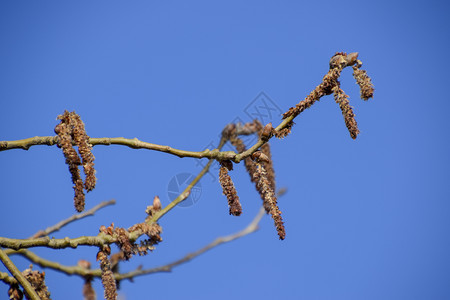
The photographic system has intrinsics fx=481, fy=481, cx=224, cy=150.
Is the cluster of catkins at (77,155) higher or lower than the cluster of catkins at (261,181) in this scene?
higher

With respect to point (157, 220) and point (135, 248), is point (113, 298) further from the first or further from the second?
point (157, 220)

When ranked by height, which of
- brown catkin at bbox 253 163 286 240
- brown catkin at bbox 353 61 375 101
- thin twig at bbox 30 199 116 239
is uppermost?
thin twig at bbox 30 199 116 239

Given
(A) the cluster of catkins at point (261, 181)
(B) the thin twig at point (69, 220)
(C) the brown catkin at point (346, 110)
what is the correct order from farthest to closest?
(B) the thin twig at point (69, 220)
(A) the cluster of catkins at point (261, 181)
(C) the brown catkin at point (346, 110)

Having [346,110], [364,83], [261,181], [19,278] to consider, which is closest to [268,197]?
[261,181]

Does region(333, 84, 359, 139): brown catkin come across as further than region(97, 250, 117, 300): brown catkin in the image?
No

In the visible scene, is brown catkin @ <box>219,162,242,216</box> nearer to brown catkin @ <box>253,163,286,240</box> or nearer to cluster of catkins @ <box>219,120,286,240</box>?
cluster of catkins @ <box>219,120,286,240</box>

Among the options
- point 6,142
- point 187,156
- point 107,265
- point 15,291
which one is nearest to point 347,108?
point 187,156

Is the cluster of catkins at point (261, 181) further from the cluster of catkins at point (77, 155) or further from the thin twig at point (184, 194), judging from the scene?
the cluster of catkins at point (77, 155)

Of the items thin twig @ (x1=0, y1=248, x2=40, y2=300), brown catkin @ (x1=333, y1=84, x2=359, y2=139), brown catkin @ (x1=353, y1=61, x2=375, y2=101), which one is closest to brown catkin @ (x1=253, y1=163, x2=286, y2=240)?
brown catkin @ (x1=333, y1=84, x2=359, y2=139)

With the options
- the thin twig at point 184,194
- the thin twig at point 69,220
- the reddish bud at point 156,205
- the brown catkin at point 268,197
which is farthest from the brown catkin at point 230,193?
the thin twig at point 69,220

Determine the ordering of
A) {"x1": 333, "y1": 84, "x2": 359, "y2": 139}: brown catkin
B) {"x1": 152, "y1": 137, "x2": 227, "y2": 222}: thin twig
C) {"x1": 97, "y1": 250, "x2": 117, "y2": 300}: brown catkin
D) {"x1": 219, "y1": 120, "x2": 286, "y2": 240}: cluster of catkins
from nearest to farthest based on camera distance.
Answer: {"x1": 333, "y1": 84, "x2": 359, "y2": 139}: brown catkin
{"x1": 219, "y1": 120, "x2": 286, "y2": 240}: cluster of catkins
{"x1": 97, "y1": 250, "x2": 117, "y2": 300}: brown catkin
{"x1": 152, "y1": 137, "x2": 227, "y2": 222}: thin twig

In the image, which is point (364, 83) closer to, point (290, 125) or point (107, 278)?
point (290, 125)

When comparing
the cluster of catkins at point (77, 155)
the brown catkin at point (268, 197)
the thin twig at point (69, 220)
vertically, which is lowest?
the brown catkin at point (268, 197)
